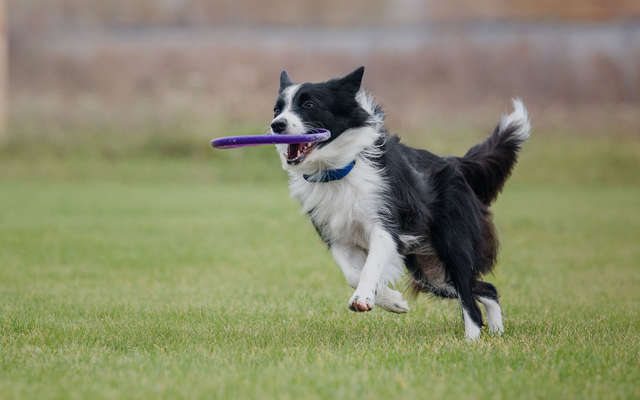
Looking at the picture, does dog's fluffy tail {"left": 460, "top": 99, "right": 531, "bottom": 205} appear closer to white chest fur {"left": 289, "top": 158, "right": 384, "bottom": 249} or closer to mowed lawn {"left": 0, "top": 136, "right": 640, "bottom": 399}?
mowed lawn {"left": 0, "top": 136, "right": 640, "bottom": 399}

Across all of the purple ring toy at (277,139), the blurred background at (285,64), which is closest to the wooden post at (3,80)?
the blurred background at (285,64)

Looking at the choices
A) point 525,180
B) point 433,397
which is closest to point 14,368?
point 433,397

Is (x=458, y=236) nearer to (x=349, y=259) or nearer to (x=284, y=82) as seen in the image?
(x=349, y=259)

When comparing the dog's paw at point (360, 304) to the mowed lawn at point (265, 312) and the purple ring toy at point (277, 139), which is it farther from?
the purple ring toy at point (277, 139)

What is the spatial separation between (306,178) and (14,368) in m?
2.27

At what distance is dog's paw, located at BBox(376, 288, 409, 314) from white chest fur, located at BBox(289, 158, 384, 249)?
373 millimetres

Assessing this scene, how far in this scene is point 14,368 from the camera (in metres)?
4.44

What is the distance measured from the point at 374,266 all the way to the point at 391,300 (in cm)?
40

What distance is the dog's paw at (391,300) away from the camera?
214 inches

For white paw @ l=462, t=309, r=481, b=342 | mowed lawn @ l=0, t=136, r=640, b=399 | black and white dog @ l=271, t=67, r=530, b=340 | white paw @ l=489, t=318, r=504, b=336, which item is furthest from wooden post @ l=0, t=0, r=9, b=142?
white paw @ l=462, t=309, r=481, b=342

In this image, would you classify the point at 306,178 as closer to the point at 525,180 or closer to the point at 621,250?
the point at 621,250

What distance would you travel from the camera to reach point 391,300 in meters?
5.45

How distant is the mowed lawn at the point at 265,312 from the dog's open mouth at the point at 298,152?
1246 millimetres

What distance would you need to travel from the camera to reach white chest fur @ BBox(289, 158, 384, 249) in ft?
17.6
